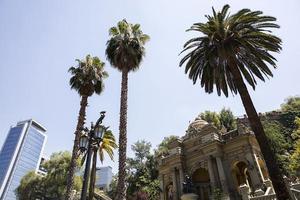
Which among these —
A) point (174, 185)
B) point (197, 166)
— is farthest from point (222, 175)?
point (174, 185)

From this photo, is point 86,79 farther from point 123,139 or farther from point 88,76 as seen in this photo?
point 123,139

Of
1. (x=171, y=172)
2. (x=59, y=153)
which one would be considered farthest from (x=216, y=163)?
(x=59, y=153)

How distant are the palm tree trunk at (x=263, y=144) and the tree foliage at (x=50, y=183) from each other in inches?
1607

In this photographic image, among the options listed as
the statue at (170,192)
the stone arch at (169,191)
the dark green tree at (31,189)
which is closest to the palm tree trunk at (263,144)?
the stone arch at (169,191)

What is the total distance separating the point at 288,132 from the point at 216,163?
3102 cm

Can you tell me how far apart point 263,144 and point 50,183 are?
44.9 meters

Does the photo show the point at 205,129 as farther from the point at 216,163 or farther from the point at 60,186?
the point at 60,186

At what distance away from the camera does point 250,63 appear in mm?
18719

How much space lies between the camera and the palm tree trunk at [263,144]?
41.1 feet

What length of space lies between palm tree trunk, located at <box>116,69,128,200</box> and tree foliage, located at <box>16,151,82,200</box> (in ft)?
110

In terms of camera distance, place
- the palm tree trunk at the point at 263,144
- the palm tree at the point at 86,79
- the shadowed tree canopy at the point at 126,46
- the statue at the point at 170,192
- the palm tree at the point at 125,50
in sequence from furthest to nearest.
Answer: the statue at the point at 170,192, the palm tree at the point at 86,79, the shadowed tree canopy at the point at 126,46, the palm tree at the point at 125,50, the palm tree trunk at the point at 263,144

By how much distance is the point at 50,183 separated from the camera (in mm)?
46719

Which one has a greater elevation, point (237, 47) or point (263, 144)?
point (237, 47)

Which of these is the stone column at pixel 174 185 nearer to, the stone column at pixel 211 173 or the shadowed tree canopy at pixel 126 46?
the stone column at pixel 211 173
